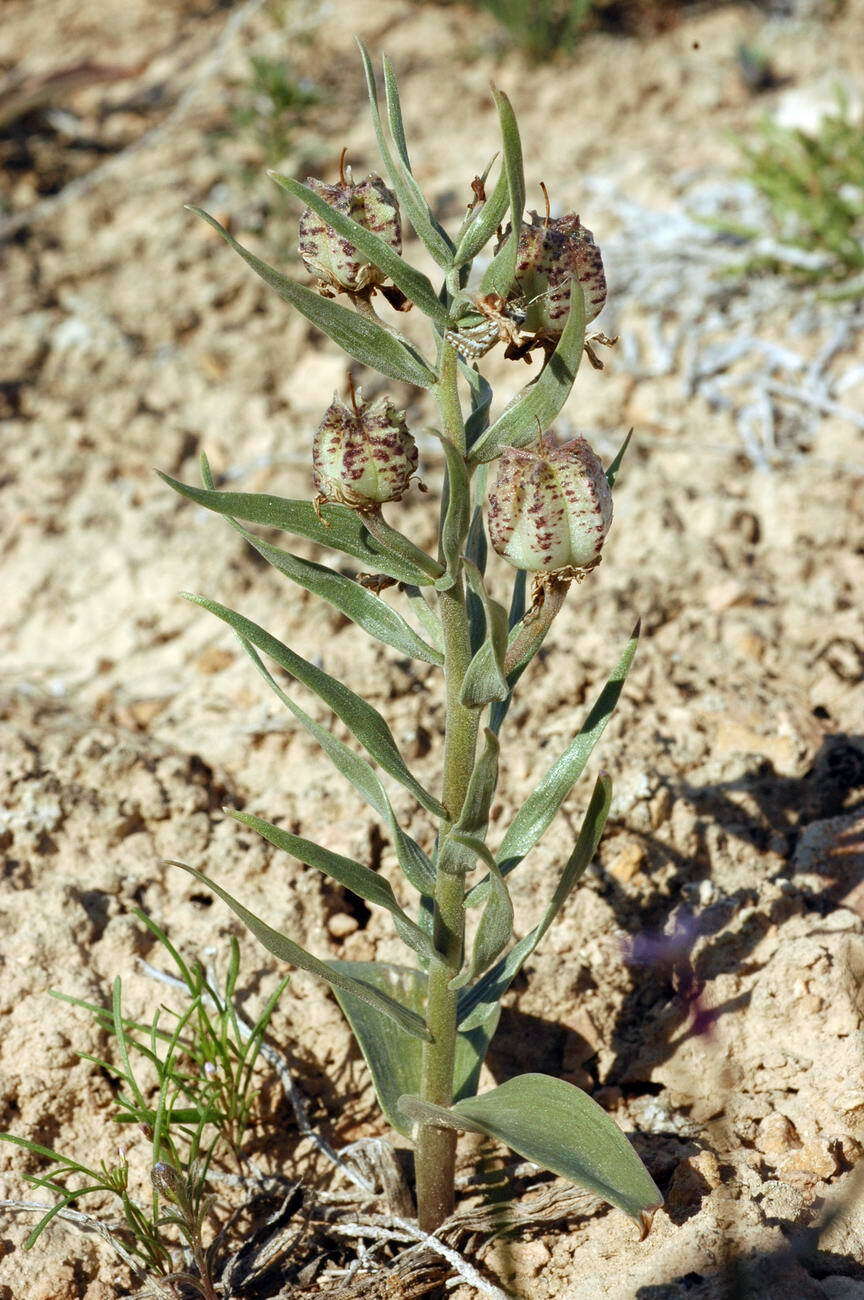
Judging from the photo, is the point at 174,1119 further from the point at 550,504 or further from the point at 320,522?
the point at 550,504

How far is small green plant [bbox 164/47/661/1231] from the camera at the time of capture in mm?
1604

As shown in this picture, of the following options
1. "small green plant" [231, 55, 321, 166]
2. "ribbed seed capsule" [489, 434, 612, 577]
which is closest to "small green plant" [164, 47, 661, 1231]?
"ribbed seed capsule" [489, 434, 612, 577]

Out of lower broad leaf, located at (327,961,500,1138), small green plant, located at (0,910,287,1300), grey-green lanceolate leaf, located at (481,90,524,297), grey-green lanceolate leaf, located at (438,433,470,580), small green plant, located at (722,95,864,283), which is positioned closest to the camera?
grey-green lanceolate leaf, located at (481,90,524,297)

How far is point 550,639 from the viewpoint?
3395mm

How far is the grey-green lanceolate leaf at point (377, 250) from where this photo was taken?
1.56 meters

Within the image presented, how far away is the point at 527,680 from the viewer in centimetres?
324

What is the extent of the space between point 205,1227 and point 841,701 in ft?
6.58

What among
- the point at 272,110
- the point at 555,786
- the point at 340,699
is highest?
the point at 272,110

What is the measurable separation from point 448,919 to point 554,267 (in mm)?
1050

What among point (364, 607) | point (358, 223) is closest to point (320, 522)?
point (364, 607)

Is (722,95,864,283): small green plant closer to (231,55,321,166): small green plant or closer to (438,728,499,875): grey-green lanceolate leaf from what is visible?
(231,55,321,166): small green plant

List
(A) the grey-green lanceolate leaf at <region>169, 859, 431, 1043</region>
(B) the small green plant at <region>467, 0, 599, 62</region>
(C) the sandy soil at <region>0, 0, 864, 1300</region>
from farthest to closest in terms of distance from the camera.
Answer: (B) the small green plant at <region>467, 0, 599, 62</region>, (C) the sandy soil at <region>0, 0, 864, 1300</region>, (A) the grey-green lanceolate leaf at <region>169, 859, 431, 1043</region>

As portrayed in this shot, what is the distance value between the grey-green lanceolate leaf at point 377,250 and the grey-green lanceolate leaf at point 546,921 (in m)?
0.77

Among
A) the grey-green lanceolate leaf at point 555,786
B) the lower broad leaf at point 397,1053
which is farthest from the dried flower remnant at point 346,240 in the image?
the lower broad leaf at point 397,1053
